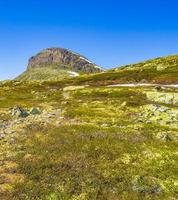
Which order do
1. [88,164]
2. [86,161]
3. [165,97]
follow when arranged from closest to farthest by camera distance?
[88,164]
[86,161]
[165,97]

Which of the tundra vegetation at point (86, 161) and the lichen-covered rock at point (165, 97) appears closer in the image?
the tundra vegetation at point (86, 161)

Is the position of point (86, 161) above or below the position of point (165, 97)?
above

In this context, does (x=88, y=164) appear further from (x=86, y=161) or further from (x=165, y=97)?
(x=165, y=97)

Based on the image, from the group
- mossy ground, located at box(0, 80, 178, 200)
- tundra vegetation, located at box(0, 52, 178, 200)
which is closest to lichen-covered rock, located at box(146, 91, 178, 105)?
tundra vegetation, located at box(0, 52, 178, 200)

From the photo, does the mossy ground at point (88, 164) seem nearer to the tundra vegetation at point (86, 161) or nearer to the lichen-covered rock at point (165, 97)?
the tundra vegetation at point (86, 161)

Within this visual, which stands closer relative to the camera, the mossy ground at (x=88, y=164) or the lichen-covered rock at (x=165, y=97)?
the mossy ground at (x=88, y=164)

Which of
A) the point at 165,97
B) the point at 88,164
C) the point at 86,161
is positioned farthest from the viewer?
the point at 165,97

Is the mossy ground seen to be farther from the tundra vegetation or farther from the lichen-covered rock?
the lichen-covered rock

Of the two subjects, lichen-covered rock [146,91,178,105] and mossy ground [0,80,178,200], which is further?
lichen-covered rock [146,91,178,105]

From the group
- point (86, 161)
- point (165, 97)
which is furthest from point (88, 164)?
point (165, 97)

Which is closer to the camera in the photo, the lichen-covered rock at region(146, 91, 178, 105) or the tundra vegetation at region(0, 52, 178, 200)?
the tundra vegetation at region(0, 52, 178, 200)

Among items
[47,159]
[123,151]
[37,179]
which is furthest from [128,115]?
[37,179]

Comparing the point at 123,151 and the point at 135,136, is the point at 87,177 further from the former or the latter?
the point at 135,136

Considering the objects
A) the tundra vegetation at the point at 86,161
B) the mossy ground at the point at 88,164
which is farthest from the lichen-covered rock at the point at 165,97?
the mossy ground at the point at 88,164
